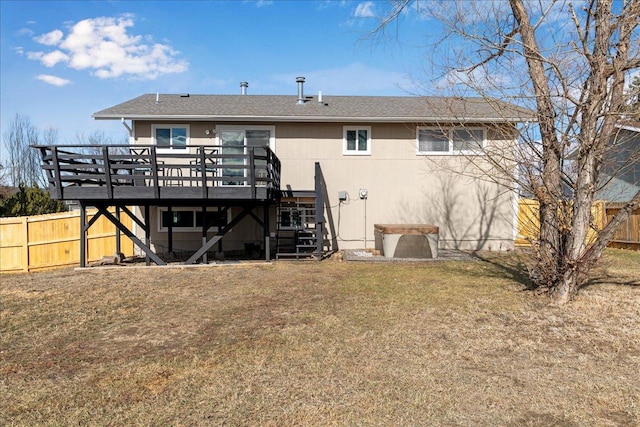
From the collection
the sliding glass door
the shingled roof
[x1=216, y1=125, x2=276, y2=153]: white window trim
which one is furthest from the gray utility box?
[x1=216, y1=125, x2=276, y2=153]: white window trim

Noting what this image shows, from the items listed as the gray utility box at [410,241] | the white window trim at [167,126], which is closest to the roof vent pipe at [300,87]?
the white window trim at [167,126]

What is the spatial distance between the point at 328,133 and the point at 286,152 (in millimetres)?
1366

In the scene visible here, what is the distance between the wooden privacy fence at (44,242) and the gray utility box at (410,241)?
7.85 metres

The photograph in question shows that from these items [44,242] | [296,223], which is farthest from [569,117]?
[44,242]

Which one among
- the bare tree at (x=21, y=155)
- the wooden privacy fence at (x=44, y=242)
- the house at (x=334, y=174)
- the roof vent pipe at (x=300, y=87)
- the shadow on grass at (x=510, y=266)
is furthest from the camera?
the bare tree at (x=21, y=155)

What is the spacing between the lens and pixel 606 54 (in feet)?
17.2

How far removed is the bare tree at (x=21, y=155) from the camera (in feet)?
96.4

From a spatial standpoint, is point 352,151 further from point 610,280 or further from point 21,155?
point 21,155

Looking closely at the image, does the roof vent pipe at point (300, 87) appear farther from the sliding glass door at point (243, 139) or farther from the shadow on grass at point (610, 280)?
the shadow on grass at point (610, 280)

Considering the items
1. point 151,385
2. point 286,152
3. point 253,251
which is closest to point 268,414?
point 151,385

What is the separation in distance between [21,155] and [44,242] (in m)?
26.0

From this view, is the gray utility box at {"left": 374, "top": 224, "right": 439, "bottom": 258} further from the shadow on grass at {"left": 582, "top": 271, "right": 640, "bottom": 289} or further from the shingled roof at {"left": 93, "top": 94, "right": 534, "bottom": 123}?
the shadow on grass at {"left": 582, "top": 271, "right": 640, "bottom": 289}

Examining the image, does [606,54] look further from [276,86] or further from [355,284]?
[276,86]

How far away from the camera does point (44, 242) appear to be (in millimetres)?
9836
